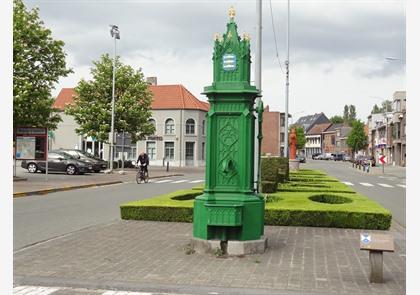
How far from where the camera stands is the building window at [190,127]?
63094 millimetres

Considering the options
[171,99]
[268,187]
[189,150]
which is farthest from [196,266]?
[171,99]

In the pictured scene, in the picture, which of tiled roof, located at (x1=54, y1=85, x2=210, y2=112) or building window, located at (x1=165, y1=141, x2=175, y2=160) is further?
tiled roof, located at (x1=54, y1=85, x2=210, y2=112)

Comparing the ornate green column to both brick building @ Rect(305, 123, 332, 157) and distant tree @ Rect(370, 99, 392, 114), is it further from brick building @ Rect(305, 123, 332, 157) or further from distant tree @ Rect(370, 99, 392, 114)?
brick building @ Rect(305, 123, 332, 157)

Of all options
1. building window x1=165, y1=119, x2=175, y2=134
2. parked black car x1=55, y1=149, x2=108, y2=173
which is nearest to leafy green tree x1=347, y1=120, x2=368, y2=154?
building window x1=165, y1=119, x2=175, y2=134

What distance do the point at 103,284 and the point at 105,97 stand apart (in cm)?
3918

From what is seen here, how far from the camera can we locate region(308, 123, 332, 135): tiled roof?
165875 mm

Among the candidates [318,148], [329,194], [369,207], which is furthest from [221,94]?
[318,148]

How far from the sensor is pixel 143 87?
151 feet

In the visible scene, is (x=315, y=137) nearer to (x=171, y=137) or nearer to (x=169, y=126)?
(x=169, y=126)

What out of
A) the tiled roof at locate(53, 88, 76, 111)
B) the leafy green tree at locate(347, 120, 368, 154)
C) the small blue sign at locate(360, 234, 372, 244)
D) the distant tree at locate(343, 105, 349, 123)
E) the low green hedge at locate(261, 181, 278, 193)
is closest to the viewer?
the small blue sign at locate(360, 234, 372, 244)

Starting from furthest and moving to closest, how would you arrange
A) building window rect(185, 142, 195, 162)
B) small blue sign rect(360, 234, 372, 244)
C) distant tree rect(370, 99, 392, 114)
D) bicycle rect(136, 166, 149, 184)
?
distant tree rect(370, 99, 392, 114)
building window rect(185, 142, 195, 162)
bicycle rect(136, 166, 149, 184)
small blue sign rect(360, 234, 372, 244)

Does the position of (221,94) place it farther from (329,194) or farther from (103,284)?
(329,194)

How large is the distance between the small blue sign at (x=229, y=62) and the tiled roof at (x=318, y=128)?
15988 cm

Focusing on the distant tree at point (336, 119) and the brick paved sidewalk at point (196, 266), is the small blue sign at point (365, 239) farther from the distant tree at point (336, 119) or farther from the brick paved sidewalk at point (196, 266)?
the distant tree at point (336, 119)
